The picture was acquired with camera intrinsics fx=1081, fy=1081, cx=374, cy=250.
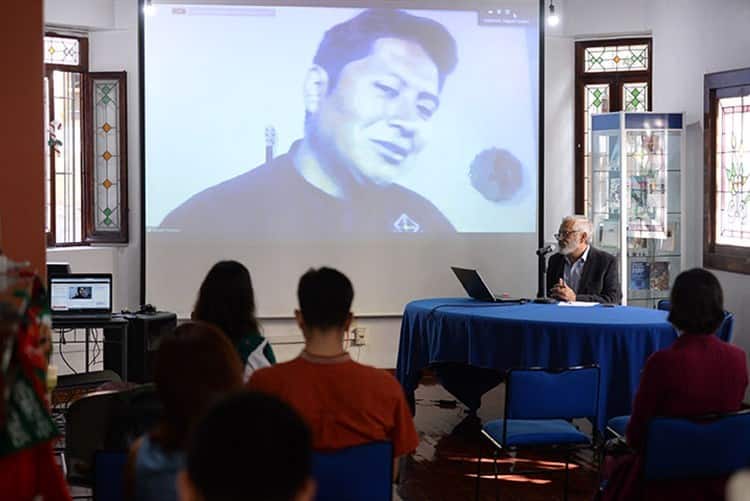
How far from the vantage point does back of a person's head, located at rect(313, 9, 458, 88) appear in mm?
8312

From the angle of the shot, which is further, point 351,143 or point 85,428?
point 351,143

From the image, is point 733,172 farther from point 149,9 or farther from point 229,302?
point 229,302

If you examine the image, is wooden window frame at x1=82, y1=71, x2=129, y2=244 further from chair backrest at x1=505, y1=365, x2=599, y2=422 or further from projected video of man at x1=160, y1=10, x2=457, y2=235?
chair backrest at x1=505, y1=365, x2=599, y2=422

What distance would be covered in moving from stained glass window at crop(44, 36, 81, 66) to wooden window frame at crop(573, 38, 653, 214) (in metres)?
4.09

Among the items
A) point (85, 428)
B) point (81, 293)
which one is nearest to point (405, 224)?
point (81, 293)

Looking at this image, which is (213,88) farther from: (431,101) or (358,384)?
(358,384)

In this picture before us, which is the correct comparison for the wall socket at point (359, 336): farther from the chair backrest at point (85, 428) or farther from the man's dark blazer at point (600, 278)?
the chair backrest at point (85, 428)

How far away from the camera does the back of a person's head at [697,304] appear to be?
358 centimetres

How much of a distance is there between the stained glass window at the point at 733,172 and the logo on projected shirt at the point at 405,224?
229 cm

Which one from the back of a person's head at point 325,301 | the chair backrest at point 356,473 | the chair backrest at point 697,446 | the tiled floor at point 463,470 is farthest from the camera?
the tiled floor at point 463,470

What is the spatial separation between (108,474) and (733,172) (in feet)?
19.4

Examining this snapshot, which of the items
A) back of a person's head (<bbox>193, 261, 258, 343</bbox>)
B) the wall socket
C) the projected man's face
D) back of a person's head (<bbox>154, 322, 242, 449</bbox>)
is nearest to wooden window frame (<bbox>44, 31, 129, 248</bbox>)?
the projected man's face

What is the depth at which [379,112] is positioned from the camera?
331 inches

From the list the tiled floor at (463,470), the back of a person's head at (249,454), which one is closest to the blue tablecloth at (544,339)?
the tiled floor at (463,470)
